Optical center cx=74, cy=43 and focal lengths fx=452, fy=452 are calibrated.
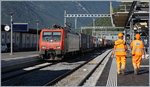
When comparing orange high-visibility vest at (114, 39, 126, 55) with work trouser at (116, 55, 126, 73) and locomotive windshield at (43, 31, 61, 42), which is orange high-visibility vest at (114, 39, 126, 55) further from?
locomotive windshield at (43, 31, 61, 42)

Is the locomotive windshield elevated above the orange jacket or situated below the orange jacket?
above

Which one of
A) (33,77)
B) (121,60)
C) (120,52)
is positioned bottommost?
(33,77)

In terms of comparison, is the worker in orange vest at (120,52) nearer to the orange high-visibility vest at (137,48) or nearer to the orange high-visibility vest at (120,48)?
the orange high-visibility vest at (120,48)

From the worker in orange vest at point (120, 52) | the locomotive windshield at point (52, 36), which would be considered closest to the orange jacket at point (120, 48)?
the worker in orange vest at point (120, 52)

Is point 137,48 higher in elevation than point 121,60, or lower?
higher

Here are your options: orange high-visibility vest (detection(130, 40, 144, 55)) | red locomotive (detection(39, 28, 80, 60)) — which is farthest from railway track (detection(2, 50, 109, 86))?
red locomotive (detection(39, 28, 80, 60))

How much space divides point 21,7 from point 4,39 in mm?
123613

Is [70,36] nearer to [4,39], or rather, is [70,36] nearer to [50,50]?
[50,50]

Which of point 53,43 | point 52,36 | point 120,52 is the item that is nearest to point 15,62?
point 53,43

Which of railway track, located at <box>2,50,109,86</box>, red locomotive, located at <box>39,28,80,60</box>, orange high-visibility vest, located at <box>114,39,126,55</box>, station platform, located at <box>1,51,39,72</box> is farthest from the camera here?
red locomotive, located at <box>39,28,80,60</box>

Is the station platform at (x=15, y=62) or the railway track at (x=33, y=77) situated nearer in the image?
the railway track at (x=33, y=77)

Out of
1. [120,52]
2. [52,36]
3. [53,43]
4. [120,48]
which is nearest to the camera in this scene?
[120,52]

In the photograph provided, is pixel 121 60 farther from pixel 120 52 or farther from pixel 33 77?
pixel 33 77

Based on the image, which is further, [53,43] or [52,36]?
[52,36]
